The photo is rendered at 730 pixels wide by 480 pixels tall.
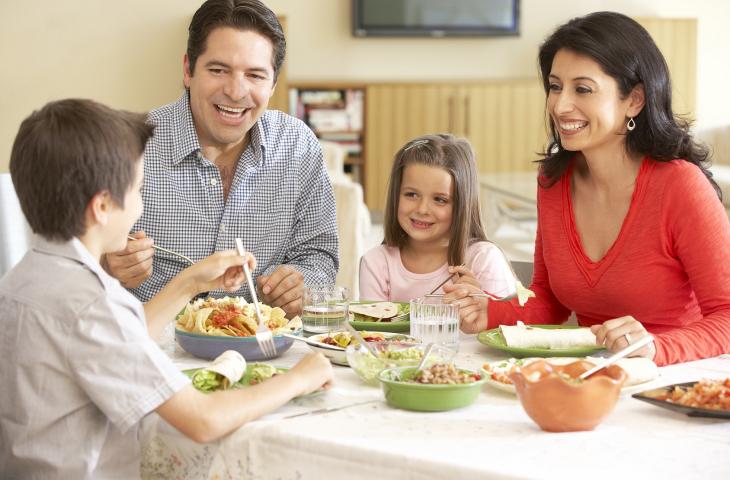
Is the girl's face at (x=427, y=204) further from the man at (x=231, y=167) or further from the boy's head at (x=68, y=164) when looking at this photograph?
the boy's head at (x=68, y=164)

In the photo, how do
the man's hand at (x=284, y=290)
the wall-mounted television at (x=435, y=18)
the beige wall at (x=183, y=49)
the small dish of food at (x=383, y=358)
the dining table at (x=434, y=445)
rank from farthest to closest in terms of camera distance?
the beige wall at (x=183, y=49)
the wall-mounted television at (x=435, y=18)
the man's hand at (x=284, y=290)
the small dish of food at (x=383, y=358)
the dining table at (x=434, y=445)

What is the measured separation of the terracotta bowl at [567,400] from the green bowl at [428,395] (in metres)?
0.10

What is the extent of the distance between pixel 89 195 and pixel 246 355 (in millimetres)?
461

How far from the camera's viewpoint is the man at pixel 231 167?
231 cm

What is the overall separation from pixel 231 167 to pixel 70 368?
1.16m

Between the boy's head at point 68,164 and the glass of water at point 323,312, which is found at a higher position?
the boy's head at point 68,164

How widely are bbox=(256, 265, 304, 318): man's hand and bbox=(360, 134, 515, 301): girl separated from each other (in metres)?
0.37

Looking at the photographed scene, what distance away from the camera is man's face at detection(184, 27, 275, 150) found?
2297mm

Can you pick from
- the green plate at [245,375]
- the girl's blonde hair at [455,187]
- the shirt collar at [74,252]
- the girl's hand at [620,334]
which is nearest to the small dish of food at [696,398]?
the girl's hand at [620,334]

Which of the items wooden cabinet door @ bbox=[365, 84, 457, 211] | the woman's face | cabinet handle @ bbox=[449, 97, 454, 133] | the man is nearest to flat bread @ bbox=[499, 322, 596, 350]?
the woman's face

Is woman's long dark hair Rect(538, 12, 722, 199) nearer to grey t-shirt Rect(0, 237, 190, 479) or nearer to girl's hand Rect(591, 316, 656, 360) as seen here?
girl's hand Rect(591, 316, 656, 360)

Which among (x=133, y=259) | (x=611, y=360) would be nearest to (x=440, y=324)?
(x=611, y=360)

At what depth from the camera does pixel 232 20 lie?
91.1 inches

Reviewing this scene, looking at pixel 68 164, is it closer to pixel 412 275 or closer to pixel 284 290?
pixel 284 290
